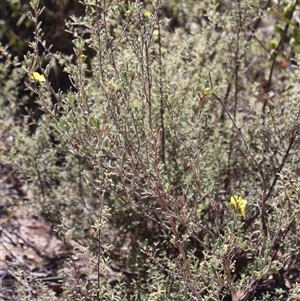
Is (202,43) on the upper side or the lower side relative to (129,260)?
upper

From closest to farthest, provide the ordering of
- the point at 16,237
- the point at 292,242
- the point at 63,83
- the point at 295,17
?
the point at 292,242 → the point at 16,237 → the point at 295,17 → the point at 63,83

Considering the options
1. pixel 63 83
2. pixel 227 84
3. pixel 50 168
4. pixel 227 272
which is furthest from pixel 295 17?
pixel 227 272

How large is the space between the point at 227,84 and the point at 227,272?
1.59 metres

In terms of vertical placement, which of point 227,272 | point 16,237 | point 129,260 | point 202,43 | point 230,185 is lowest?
point 16,237

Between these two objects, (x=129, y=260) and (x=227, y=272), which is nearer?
(x=227, y=272)

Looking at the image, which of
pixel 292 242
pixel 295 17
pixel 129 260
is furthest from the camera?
pixel 295 17

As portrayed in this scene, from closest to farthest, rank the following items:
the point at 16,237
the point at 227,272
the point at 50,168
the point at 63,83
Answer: the point at 227,272, the point at 50,168, the point at 16,237, the point at 63,83

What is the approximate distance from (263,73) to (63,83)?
124 centimetres

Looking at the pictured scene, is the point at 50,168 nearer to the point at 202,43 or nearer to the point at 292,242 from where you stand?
the point at 202,43

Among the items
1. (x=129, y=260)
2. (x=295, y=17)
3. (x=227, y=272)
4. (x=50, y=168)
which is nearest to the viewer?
(x=227, y=272)

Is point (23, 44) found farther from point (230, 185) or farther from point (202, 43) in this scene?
point (230, 185)

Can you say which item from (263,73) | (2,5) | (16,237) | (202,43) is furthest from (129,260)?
(2,5)

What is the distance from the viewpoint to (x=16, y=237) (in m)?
3.41

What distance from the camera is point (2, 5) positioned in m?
4.47
